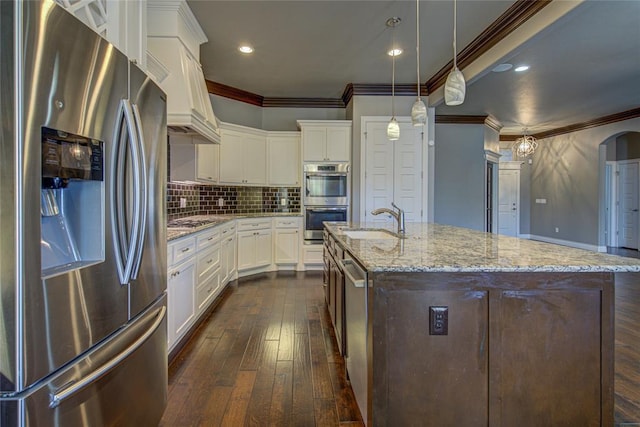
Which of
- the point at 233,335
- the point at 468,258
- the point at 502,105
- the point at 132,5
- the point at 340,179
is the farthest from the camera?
the point at 502,105

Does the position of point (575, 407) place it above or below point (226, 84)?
below

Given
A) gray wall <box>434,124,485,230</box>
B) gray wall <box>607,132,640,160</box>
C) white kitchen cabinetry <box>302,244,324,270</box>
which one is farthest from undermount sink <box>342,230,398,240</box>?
gray wall <box>607,132,640,160</box>

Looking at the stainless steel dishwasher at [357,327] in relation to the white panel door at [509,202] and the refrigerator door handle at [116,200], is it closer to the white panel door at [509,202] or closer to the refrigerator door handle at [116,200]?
the refrigerator door handle at [116,200]

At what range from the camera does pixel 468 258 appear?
1.58 m

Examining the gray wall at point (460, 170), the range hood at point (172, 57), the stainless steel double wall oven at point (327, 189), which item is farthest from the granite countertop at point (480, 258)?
the gray wall at point (460, 170)

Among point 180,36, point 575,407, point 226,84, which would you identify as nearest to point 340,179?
point 226,84

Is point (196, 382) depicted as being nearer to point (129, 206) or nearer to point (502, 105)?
point (129, 206)

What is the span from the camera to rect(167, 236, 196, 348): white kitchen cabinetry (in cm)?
238

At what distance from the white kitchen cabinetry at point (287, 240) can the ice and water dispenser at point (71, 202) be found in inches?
162

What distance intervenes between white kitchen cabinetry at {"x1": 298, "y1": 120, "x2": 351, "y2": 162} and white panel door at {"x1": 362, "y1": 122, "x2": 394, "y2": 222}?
357mm

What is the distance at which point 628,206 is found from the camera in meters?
7.75

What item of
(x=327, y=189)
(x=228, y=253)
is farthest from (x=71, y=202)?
(x=327, y=189)

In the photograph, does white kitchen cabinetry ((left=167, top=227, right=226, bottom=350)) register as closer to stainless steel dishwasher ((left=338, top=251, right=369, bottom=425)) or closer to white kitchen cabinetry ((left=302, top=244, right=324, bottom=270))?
stainless steel dishwasher ((left=338, top=251, right=369, bottom=425))

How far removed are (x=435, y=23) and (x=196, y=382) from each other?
3686 mm
